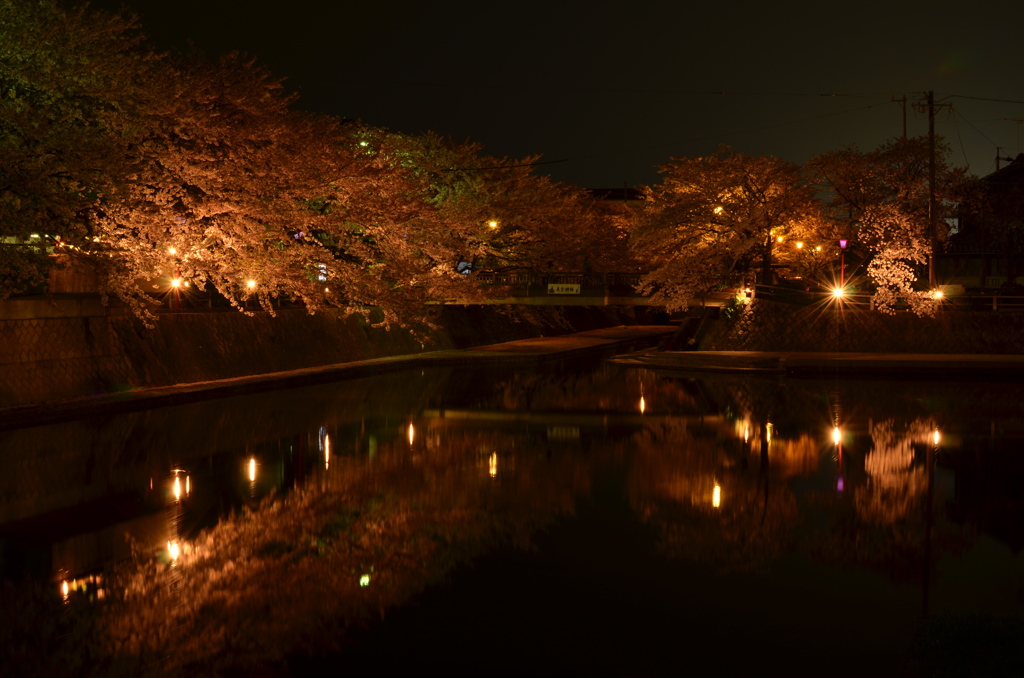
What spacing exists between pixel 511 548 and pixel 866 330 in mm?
32359

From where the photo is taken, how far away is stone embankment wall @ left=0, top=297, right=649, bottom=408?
1977 cm

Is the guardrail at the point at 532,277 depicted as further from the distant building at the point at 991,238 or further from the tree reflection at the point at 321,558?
the tree reflection at the point at 321,558

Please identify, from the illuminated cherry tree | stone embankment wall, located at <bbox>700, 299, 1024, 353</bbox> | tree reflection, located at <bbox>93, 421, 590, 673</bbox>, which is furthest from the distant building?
tree reflection, located at <bbox>93, 421, 590, 673</bbox>

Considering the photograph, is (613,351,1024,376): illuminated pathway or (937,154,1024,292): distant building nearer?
(613,351,1024,376): illuminated pathway

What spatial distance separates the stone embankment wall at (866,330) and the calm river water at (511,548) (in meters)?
20.0

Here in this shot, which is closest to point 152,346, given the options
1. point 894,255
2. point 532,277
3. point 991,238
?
point 894,255

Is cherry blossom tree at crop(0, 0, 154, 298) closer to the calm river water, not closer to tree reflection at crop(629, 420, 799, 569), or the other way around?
the calm river water

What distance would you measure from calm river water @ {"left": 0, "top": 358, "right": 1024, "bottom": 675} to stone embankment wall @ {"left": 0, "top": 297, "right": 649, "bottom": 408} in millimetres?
3675

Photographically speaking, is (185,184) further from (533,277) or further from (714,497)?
(533,277)

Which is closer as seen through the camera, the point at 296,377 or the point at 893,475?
the point at 893,475

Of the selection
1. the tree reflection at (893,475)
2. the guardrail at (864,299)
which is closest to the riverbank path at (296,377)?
the guardrail at (864,299)

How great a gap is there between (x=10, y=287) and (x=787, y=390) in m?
20.2

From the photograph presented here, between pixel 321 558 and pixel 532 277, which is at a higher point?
pixel 532 277

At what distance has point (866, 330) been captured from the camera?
122 feet
